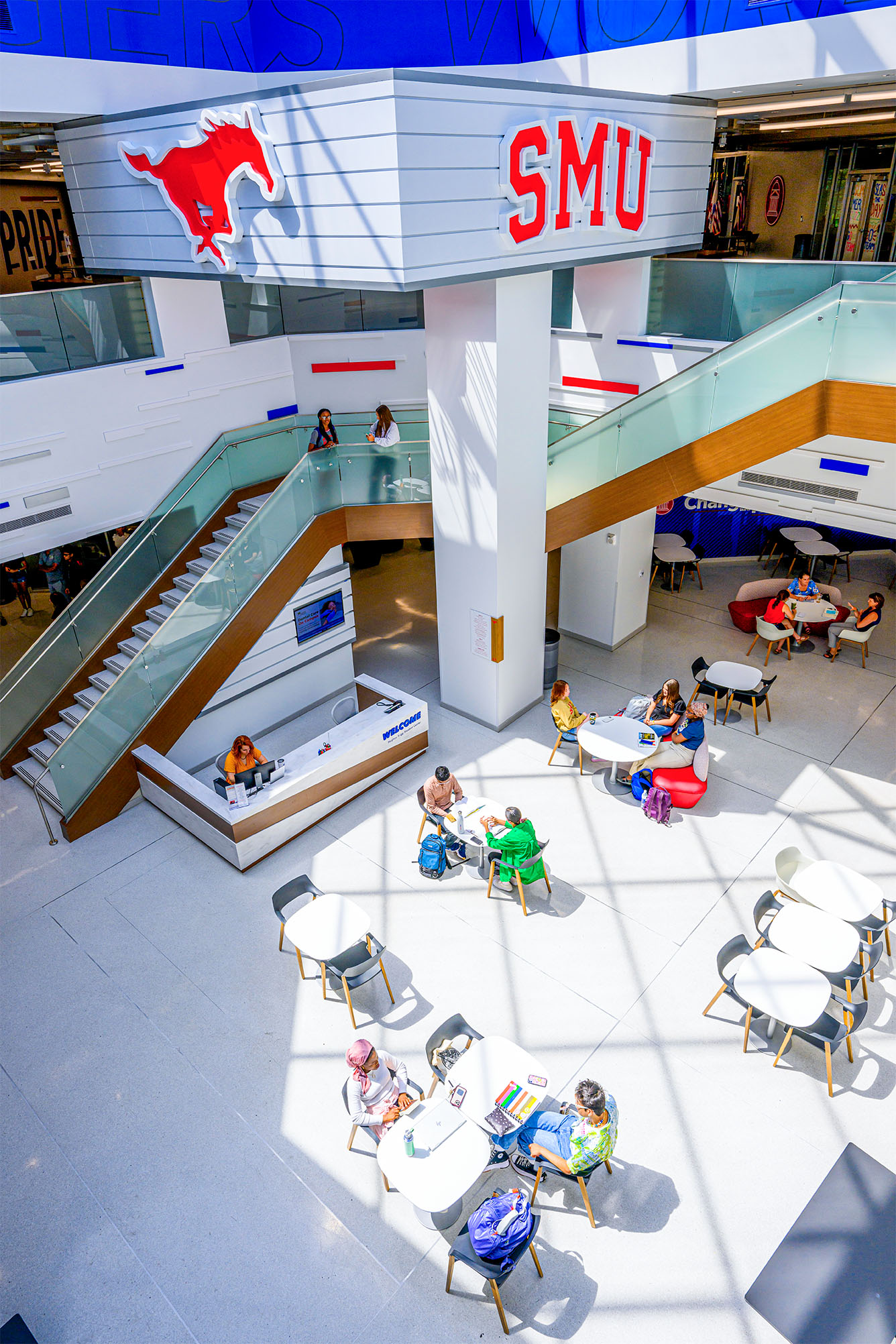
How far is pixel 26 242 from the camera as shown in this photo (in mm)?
13023

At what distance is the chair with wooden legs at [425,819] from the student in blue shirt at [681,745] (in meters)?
2.26

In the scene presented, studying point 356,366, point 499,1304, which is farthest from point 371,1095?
point 356,366

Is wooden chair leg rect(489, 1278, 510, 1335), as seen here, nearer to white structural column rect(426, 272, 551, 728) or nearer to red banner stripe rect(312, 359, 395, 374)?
white structural column rect(426, 272, 551, 728)

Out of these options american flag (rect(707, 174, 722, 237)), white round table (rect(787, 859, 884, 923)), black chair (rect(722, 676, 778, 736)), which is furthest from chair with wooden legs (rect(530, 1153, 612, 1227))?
american flag (rect(707, 174, 722, 237))

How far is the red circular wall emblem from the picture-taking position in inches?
524

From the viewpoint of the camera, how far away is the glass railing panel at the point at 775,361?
747cm

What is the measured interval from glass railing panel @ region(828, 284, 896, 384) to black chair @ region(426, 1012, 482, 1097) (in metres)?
6.39

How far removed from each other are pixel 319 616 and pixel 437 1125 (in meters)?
6.86

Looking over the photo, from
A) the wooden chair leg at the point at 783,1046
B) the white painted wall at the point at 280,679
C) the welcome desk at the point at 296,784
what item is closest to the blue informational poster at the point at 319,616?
the white painted wall at the point at 280,679

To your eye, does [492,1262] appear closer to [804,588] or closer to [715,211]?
[804,588]

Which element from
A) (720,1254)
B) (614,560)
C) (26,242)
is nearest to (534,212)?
(614,560)

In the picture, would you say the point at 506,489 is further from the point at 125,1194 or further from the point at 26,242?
the point at 26,242

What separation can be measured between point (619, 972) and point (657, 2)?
31.5 ft

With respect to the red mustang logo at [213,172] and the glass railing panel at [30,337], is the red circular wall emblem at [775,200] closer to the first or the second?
the red mustang logo at [213,172]
